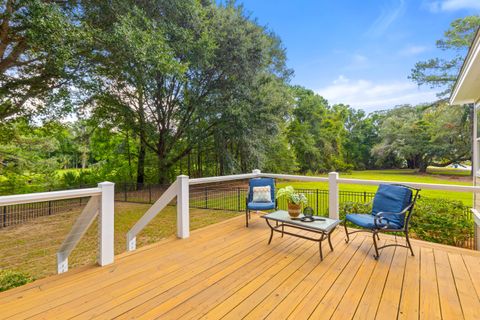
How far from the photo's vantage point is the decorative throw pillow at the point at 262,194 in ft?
14.1

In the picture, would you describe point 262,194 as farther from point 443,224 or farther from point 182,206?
point 443,224

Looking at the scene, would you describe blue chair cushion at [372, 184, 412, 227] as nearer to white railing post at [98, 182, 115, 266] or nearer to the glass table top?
the glass table top

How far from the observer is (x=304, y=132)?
66.8 feet

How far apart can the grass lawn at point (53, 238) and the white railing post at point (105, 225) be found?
1041 mm

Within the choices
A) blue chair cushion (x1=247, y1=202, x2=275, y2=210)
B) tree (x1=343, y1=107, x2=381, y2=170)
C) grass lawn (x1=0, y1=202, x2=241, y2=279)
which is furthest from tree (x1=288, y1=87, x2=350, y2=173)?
blue chair cushion (x1=247, y1=202, x2=275, y2=210)

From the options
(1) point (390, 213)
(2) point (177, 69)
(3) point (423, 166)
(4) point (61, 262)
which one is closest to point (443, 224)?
(1) point (390, 213)

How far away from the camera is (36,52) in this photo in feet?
18.1

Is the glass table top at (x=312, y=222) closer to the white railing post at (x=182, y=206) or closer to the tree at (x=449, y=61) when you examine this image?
the white railing post at (x=182, y=206)

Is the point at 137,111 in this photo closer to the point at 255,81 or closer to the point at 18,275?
the point at 255,81

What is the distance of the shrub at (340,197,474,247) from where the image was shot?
4.36 m

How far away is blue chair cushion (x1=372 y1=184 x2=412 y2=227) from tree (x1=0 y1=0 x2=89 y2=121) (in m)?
6.76

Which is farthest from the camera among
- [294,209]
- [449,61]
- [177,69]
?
[449,61]

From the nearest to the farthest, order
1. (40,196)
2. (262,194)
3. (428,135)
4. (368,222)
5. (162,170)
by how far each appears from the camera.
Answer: (40,196) → (368,222) → (262,194) → (162,170) → (428,135)

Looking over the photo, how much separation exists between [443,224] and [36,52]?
376 inches
